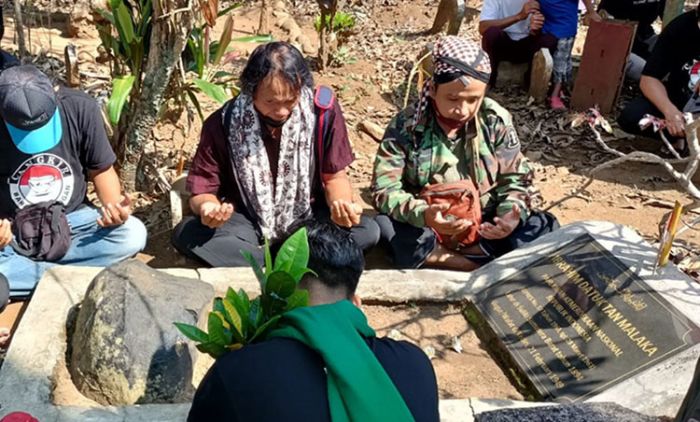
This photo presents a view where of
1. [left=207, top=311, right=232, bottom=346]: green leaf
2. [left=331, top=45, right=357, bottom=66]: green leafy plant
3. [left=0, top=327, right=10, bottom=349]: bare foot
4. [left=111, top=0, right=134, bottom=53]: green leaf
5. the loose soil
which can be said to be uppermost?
[left=111, top=0, right=134, bottom=53]: green leaf

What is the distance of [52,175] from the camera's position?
322cm

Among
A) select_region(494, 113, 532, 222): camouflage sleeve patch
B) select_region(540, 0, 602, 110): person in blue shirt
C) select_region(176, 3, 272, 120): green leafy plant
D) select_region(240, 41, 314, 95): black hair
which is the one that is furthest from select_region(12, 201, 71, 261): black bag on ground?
select_region(540, 0, 602, 110): person in blue shirt

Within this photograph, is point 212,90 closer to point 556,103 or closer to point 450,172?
point 450,172

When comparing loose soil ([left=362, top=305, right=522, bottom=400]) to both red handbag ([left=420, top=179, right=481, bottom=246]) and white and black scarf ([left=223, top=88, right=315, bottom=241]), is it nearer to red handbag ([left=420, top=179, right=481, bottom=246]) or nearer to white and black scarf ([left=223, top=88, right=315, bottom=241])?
red handbag ([left=420, top=179, right=481, bottom=246])

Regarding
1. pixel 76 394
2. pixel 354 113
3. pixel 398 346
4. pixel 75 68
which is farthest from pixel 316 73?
pixel 398 346

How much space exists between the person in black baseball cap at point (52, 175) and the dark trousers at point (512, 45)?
11.5 feet

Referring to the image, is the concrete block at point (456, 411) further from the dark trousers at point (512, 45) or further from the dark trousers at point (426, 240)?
the dark trousers at point (512, 45)

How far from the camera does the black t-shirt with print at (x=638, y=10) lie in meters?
6.03

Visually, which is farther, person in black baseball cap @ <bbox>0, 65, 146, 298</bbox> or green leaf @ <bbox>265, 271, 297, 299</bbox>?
person in black baseball cap @ <bbox>0, 65, 146, 298</bbox>

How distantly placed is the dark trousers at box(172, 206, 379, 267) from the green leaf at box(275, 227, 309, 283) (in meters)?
1.29

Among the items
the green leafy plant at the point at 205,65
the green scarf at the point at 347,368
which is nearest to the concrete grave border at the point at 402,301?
the green scarf at the point at 347,368

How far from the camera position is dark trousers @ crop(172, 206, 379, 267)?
3.39 meters

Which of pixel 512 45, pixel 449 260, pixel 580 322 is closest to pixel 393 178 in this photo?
pixel 449 260

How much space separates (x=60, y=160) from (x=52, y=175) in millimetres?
79
